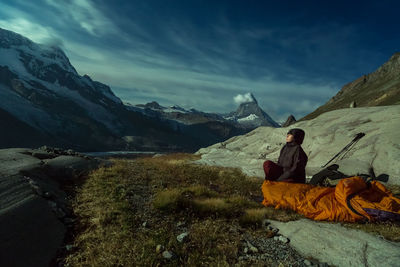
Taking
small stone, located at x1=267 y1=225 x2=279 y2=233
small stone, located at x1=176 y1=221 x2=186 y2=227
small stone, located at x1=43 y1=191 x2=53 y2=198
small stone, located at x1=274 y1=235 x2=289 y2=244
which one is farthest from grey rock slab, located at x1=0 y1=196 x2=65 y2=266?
small stone, located at x1=267 y1=225 x2=279 y2=233

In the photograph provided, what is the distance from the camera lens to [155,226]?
694cm

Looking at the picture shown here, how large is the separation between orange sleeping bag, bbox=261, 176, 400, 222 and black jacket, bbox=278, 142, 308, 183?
3.45ft

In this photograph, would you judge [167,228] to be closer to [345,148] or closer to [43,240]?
[43,240]

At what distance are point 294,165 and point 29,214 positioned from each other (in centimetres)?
1006

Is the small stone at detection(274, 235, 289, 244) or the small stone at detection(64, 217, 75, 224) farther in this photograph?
the small stone at detection(64, 217, 75, 224)

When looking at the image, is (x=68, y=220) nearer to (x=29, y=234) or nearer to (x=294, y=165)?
(x=29, y=234)

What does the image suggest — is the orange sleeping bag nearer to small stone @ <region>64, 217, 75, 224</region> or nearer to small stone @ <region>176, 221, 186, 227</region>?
small stone @ <region>176, 221, 186, 227</region>

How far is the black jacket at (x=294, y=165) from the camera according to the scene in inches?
424

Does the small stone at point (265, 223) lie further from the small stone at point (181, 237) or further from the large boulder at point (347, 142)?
the large boulder at point (347, 142)

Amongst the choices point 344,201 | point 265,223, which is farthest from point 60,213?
point 344,201

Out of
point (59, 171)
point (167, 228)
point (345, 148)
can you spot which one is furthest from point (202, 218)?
point (345, 148)

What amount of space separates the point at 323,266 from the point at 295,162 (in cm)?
604

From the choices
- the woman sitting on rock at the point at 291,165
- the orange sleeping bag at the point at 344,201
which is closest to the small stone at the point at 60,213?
the orange sleeping bag at the point at 344,201

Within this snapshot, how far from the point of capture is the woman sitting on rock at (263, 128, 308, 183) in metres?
10.8
